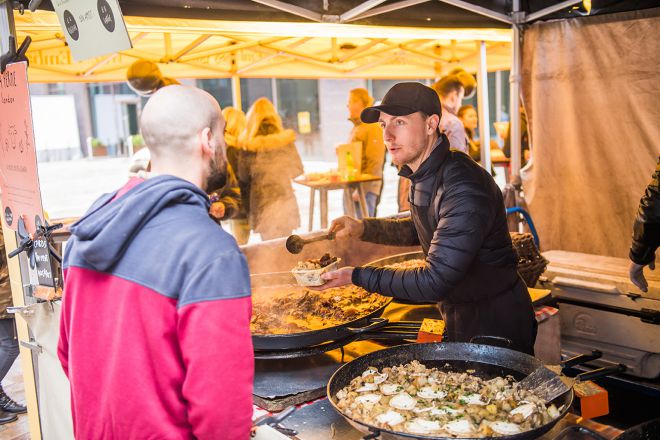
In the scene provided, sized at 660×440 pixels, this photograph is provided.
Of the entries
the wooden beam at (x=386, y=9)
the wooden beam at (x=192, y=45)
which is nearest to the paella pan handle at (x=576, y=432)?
the wooden beam at (x=386, y=9)

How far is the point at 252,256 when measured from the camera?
437cm

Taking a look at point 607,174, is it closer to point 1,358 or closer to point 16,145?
point 16,145

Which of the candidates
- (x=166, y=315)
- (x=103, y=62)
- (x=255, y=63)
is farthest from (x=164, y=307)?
(x=255, y=63)

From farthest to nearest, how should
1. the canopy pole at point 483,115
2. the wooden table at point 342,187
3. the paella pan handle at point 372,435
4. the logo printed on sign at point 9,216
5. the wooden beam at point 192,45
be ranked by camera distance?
the wooden table at point 342,187
the canopy pole at point 483,115
the wooden beam at point 192,45
the logo printed on sign at point 9,216
the paella pan handle at point 372,435

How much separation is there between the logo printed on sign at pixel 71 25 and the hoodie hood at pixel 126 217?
45.2 inches

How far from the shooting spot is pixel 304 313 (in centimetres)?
311

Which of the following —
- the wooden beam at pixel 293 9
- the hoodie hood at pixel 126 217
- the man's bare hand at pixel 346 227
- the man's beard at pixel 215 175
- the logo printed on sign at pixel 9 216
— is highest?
the wooden beam at pixel 293 9

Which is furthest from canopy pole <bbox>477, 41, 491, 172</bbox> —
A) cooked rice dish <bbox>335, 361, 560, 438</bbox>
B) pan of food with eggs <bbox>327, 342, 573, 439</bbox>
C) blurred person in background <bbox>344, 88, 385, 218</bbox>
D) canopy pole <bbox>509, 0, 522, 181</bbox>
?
cooked rice dish <bbox>335, 361, 560, 438</bbox>

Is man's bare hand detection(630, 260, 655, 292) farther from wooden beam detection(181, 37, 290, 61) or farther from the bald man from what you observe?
wooden beam detection(181, 37, 290, 61)

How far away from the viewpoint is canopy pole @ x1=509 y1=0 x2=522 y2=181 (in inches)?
193

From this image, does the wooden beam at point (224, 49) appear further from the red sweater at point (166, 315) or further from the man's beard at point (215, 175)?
the red sweater at point (166, 315)

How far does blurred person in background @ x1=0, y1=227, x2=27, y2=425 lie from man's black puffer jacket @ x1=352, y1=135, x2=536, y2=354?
3.07 metres

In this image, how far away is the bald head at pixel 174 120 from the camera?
1.66 metres

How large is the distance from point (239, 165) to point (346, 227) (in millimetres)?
3558
